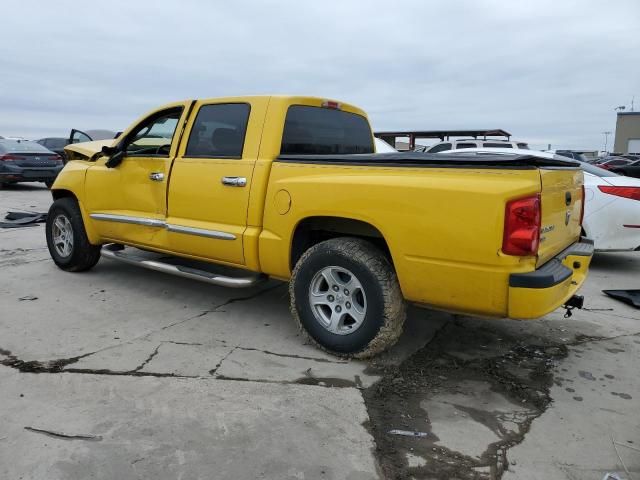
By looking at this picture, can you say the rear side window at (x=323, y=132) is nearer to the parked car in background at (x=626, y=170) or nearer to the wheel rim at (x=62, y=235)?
the wheel rim at (x=62, y=235)

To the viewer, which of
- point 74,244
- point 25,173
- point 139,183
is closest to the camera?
point 139,183

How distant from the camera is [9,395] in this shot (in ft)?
10.0

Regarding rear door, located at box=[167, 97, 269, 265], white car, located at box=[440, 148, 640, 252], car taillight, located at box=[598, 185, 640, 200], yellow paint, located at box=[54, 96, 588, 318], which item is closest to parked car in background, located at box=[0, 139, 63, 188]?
yellow paint, located at box=[54, 96, 588, 318]

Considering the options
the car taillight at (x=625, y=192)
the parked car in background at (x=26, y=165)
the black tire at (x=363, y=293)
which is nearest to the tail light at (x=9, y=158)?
the parked car in background at (x=26, y=165)

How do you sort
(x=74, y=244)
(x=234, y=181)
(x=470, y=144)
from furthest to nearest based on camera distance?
(x=470, y=144)
(x=74, y=244)
(x=234, y=181)

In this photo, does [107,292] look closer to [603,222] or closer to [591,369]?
[591,369]

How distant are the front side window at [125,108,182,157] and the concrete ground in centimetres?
142

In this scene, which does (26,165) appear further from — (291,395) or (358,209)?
(291,395)

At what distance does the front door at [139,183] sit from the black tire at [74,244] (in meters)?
0.31

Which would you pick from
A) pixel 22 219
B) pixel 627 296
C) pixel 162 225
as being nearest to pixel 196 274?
pixel 162 225

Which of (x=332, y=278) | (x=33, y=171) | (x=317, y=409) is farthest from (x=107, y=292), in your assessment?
(x=33, y=171)

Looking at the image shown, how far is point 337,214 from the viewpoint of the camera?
3504mm

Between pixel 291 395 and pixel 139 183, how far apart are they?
2754mm

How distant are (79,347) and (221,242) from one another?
1.28 meters
